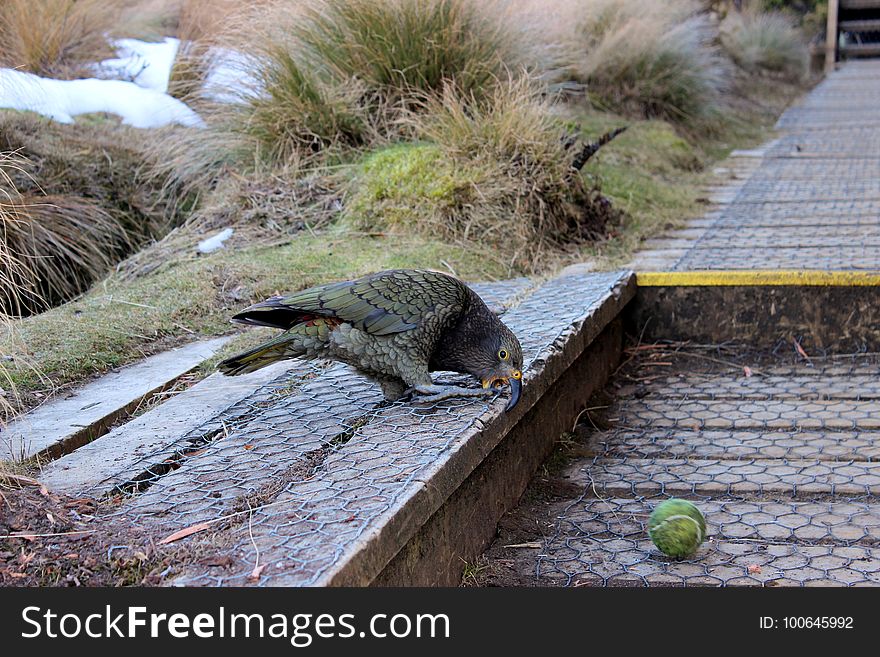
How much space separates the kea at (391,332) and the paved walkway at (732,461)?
0.39 meters

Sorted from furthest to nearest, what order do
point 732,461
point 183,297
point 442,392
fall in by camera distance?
point 183,297 < point 732,461 < point 442,392

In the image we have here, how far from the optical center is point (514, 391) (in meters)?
2.21

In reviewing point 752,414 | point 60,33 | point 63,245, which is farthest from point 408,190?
point 60,33

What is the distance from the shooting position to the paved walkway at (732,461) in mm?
2088

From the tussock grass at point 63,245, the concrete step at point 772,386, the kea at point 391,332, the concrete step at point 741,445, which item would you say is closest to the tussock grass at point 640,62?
the tussock grass at point 63,245

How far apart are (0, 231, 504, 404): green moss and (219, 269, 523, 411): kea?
873 mm

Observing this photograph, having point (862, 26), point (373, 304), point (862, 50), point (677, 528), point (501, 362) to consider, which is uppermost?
point (373, 304)

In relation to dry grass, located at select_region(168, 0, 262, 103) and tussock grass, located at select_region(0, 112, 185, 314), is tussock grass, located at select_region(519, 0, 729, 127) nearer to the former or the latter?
dry grass, located at select_region(168, 0, 262, 103)

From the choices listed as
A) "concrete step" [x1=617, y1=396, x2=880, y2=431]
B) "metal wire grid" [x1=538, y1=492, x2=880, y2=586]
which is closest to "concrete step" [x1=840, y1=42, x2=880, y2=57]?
"concrete step" [x1=617, y1=396, x2=880, y2=431]

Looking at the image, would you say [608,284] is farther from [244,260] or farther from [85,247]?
[85,247]

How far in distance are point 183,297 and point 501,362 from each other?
176 cm

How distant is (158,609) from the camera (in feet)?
4.65

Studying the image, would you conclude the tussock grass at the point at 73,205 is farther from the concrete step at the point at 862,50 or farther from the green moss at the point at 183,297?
the concrete step at the point at 862,50

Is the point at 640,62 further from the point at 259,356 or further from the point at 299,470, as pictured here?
the point at 299,470
